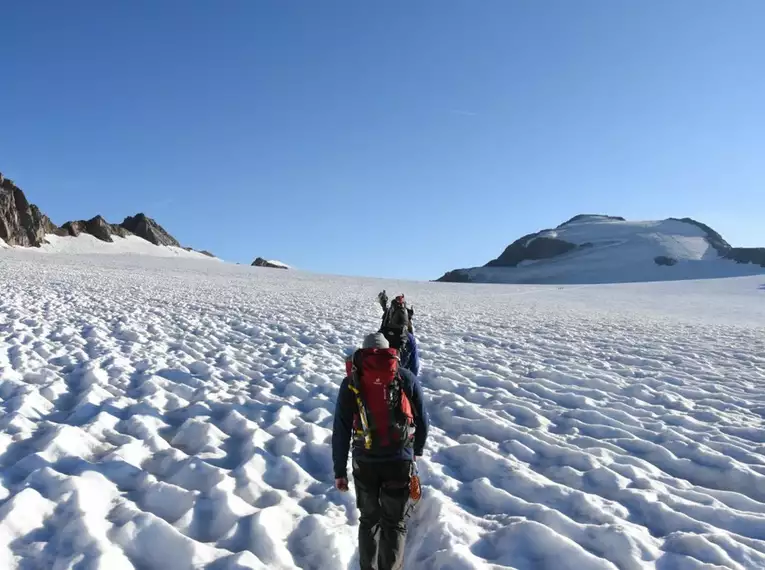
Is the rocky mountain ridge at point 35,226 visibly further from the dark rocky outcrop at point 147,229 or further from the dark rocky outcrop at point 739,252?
the dark rocky outcrop at point 739,252

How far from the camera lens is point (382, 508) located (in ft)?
13.3

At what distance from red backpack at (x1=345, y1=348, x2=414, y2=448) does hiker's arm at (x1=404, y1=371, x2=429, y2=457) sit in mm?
291

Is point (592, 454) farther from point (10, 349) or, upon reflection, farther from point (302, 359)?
point (10, 349)

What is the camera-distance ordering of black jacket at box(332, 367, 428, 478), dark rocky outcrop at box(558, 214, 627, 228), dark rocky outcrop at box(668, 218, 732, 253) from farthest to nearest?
dark rocky outcrop at box(558, 214, 627, 228) < dark rocky outcrop at box(668, 218, 732, 253) < black jacket at box(332, 367, 428, 478)

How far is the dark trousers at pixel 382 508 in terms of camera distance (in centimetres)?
396

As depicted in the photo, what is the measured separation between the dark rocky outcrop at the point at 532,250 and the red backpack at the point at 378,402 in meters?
86.5

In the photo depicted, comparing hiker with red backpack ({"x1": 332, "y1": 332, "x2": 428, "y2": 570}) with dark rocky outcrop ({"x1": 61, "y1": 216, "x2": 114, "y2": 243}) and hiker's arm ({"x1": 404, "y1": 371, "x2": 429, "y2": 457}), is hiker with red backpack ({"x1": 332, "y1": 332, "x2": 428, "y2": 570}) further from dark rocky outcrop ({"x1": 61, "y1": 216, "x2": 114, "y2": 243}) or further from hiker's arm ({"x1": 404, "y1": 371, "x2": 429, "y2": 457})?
dark rocky outcrop ({"x1": 61, "y1": 216, "x2": 114, "y2": 243})

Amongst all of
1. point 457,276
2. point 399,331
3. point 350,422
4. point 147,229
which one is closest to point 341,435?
point 350,422

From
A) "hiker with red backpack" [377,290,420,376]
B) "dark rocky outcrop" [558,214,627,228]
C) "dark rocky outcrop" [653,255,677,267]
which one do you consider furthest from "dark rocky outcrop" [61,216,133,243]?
"dark rocky outcrop" [558,214,627,228]

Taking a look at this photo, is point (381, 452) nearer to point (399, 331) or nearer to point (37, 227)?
point (399, 331)

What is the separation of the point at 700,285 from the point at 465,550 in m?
47.5

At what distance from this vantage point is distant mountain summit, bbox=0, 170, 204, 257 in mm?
59772

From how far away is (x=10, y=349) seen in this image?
956 centimetres

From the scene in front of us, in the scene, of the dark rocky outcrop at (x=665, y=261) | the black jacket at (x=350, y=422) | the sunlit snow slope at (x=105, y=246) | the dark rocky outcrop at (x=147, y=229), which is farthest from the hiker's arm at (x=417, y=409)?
the dark rocky outcrop at (x=147, y=229)
